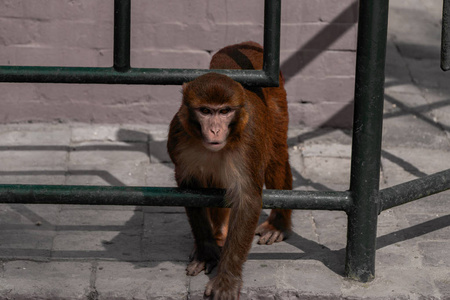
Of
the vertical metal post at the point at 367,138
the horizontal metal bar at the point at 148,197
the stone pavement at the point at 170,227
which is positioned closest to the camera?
the vertical metal post at the point at 367,138

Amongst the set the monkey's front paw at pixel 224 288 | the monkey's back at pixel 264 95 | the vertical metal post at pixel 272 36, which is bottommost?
the monkey's front paw at pixel 224 288

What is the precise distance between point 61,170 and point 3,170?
0.37 m

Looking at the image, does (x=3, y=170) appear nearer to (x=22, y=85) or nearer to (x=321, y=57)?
(x=22, y=85)

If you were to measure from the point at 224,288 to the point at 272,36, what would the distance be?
1.22m

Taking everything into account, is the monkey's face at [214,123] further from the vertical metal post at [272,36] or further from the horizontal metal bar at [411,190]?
the horizontal metal bar at [411,190]

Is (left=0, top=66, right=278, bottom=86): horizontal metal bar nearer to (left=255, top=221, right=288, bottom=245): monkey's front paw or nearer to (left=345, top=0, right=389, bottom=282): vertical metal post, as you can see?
(left=345, top=0, right=389, bottom=282): vertical metal post

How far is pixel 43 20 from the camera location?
590cm

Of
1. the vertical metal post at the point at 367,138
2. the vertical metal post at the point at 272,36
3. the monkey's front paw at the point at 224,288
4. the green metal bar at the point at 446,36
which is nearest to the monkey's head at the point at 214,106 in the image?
the vertical metal post at the point at 272,36

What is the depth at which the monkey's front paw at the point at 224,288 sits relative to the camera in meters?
3.91

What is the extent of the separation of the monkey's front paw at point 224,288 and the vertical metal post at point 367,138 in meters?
0.56

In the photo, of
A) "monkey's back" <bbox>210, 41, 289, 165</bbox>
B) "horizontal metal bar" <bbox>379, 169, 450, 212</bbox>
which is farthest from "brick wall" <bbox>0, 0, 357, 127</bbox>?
"horizontal metal bar" <bbox>379, 169, 450, 212</bbox>

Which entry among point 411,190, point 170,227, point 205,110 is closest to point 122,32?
point 205,110

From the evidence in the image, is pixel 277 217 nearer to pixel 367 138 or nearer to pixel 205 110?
pixel 367 138

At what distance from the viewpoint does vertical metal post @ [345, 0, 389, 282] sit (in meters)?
3.67
